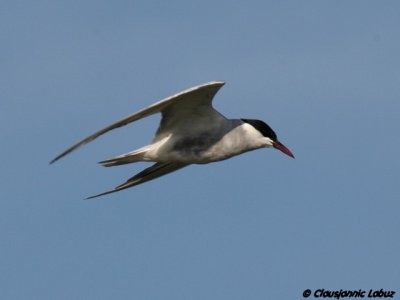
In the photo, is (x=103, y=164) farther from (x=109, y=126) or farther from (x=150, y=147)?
(x=109, y=126)

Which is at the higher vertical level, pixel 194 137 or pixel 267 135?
pixel 194 137

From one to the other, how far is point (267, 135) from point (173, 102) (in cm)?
168

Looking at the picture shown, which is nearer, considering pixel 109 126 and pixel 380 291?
pixel 109 126

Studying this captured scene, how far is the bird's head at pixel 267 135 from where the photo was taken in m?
15.5

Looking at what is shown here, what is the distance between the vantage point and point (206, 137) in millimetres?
15055

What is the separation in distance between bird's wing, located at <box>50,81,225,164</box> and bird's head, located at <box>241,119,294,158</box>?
37.6 inches

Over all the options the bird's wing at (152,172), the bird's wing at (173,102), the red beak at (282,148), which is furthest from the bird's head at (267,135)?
the bird's wing at (152,172)

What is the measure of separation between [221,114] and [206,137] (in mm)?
376

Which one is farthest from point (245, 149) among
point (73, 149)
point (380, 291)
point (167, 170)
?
point (73, 149)

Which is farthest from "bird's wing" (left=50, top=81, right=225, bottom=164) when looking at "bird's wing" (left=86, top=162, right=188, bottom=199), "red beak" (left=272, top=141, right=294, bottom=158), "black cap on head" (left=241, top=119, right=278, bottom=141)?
"bird's wing" (left=86, top=162, right=188, bottom=199)

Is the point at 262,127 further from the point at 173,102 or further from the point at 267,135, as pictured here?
the point at 173,102

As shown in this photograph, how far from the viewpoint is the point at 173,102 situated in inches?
569

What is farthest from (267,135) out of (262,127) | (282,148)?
(282,148)

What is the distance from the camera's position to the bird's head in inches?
609
